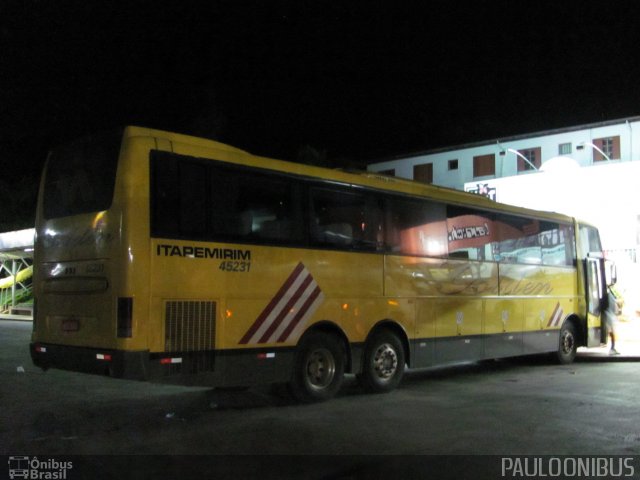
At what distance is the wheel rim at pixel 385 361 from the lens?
10188 millimetres

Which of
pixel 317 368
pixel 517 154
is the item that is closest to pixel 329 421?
pixel 317 368

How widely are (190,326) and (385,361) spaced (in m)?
3.89

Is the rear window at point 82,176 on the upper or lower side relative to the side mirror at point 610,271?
upper

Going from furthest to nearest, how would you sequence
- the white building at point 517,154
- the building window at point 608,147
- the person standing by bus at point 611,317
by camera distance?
1. the building window at point 608,147
2. the white building at point 517,154
3. the person standing by bus at point 611,317

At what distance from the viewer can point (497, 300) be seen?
12.8 meters

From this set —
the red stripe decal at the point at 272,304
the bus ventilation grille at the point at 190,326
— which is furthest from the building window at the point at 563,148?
the bus ventilation grille at the point at 190,326

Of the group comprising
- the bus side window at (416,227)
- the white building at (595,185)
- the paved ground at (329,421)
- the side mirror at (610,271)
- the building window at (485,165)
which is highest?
the building window at (485,165)

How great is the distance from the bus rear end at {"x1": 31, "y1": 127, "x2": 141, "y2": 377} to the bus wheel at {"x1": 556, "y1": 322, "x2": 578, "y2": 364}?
36.5ft

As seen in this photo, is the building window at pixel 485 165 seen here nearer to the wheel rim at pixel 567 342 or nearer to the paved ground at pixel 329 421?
the wheel rim at pixel 567 342

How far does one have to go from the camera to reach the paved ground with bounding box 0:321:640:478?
6.50m

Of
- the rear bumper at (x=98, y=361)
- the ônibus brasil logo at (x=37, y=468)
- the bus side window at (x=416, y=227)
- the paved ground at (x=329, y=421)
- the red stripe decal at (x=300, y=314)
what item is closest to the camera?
the ônibus brasil logo at (x=37, y=468)

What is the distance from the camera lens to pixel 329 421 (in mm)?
7973

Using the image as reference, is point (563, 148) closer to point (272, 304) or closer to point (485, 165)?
point (485, 165)

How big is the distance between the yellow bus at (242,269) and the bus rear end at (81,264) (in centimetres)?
3
